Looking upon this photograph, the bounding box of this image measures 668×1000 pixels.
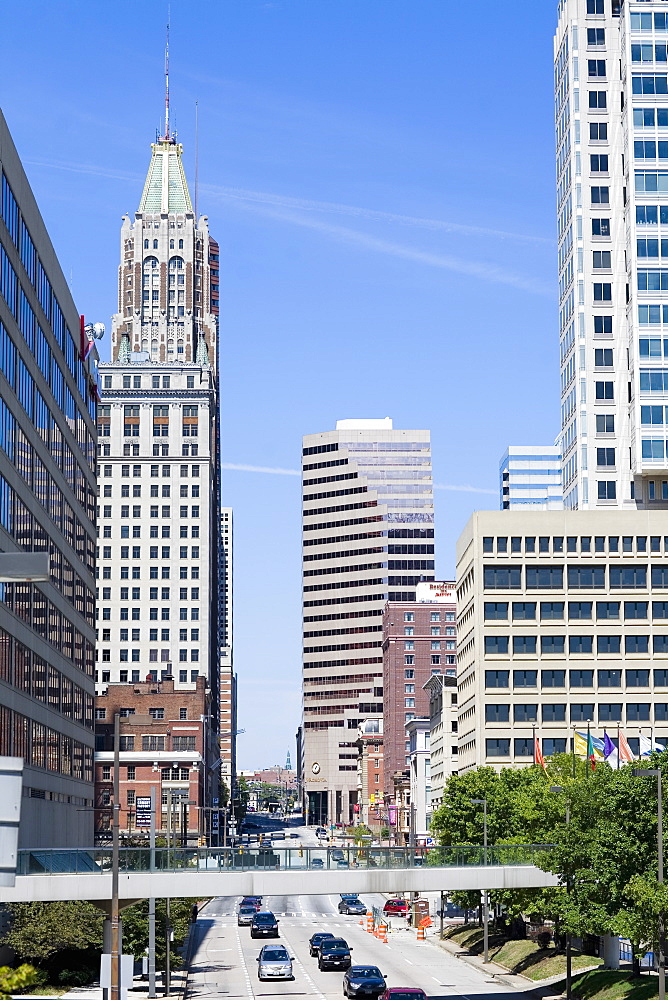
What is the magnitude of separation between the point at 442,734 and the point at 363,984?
11167 cm

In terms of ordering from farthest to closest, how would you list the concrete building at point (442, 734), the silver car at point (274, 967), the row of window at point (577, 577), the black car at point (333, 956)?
the concrete building at point (442, 734) → the row of window at point (577, 577) → the black car at point (333, 956) → the silver car at point (274, 967)

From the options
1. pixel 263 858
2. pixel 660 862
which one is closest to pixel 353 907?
pixel 263 858

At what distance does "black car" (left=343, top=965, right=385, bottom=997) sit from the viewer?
211 feet

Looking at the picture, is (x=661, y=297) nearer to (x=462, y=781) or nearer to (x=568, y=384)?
(x=568, y=384)

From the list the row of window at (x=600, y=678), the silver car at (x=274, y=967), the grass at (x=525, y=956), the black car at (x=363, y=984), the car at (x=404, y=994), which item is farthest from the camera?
the row of window at (x=600, y=678)

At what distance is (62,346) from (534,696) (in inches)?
2158

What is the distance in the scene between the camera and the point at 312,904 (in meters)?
151

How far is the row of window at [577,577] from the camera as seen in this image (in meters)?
132

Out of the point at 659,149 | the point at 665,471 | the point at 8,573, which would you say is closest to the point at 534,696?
the point at 665,471

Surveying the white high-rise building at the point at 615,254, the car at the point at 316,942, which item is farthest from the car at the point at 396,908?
the white high-rise building at the point at 615,254

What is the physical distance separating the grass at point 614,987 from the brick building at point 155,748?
391 ft

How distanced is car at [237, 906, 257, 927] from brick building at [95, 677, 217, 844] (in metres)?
55.7

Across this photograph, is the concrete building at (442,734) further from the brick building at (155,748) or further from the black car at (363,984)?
the black car at (363,984)

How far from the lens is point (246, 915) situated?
124375mm
